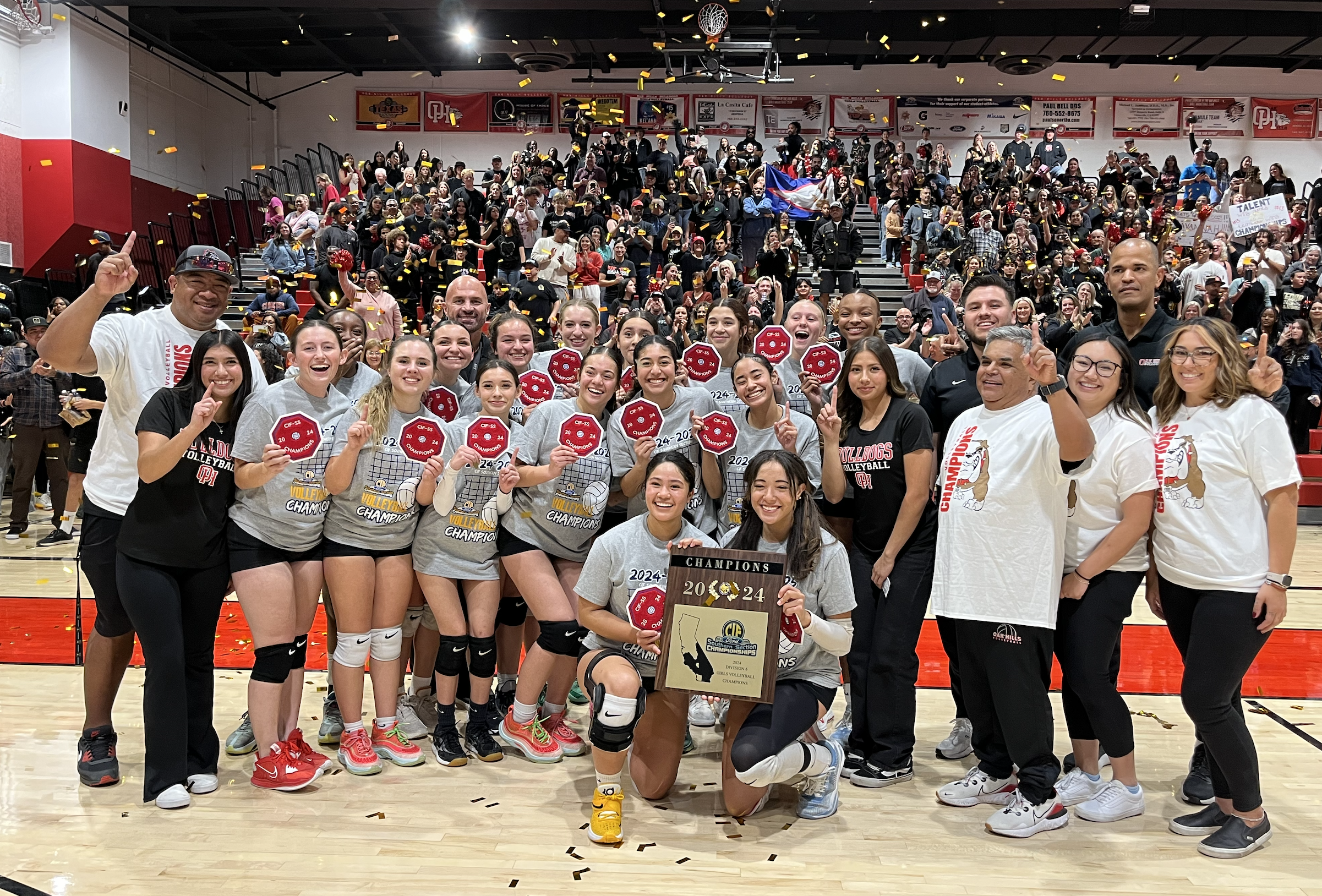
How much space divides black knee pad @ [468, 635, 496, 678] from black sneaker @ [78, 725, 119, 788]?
135 cm

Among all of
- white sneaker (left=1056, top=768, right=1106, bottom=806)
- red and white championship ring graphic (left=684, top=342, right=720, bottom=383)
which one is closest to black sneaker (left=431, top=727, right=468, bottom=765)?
red and white championship ring graphic (left=684, top=342, right=720, bottom=383)

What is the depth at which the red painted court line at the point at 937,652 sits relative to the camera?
5.09 meters

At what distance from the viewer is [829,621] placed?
11.1 feet

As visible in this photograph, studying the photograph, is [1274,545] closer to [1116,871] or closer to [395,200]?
[1116,871]

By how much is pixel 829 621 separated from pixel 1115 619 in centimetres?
98

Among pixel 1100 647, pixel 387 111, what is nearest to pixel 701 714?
pixel 1100 647

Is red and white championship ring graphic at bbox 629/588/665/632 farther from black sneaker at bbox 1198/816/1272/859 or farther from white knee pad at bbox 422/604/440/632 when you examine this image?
black sneaker at bbox 1198/816/1272/859

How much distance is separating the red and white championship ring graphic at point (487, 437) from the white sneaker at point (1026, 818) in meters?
2.26

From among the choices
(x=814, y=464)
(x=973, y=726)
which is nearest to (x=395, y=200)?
(x=814, y=464)

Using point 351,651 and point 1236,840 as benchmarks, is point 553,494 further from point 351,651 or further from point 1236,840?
point 1236,840

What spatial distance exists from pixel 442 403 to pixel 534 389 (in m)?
0.42

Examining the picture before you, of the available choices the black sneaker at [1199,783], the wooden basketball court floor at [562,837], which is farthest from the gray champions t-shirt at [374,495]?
the black sneaker at [1199,783]

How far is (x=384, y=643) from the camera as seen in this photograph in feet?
12.6

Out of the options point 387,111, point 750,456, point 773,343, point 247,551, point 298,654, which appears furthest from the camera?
point 387,111
